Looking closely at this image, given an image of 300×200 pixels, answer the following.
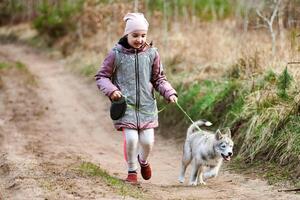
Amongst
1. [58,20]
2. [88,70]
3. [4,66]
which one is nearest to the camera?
[88,70]

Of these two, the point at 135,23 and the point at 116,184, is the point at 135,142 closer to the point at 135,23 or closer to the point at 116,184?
the point at 116,184

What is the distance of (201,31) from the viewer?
17266mm

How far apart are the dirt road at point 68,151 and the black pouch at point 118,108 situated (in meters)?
0.74

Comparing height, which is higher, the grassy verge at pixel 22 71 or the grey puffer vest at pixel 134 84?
the grey puffer vest at pixel 134 84

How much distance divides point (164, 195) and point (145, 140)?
70 centimetres

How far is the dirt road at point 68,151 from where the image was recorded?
6711 millimetres

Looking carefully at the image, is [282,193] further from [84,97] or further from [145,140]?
[84,97]

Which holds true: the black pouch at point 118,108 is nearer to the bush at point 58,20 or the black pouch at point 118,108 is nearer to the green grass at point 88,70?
the green grass at point 88,70

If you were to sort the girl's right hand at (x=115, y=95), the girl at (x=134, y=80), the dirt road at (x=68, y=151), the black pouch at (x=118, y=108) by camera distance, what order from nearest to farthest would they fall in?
the dirt road at (x=68, y=151)
the girl's right hand at (x=115, y=95)
the black pouch at (x=118, y=108)
the girl at (x=134, y=80)

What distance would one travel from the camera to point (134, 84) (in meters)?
7.25

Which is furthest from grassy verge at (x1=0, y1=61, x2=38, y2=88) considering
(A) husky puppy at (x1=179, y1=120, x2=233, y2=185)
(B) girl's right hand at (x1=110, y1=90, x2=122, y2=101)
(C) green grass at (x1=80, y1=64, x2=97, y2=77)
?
(B) girl's right hand at (x1=110, y1=90, x2=122, y2=101)

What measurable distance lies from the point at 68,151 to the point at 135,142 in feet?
10.2

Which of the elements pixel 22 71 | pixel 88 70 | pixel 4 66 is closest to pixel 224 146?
pixel 88 70

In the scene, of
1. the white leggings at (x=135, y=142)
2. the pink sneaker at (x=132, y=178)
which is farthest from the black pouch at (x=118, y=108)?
the pink sneaker at (x=132, y=178)
